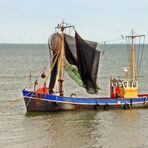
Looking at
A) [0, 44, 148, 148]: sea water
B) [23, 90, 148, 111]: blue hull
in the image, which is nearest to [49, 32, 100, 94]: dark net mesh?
[23, 90, 148, 111]: blue hull

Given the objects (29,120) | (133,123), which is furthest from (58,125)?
(133,123)

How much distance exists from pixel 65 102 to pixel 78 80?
4.27 metres

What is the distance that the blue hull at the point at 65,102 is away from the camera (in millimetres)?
41125

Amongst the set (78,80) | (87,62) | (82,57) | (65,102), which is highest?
(82,57)

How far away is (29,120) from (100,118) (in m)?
5.45

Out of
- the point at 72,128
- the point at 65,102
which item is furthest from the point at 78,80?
the point at 72,128

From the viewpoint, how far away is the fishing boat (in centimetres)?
Result: 4178

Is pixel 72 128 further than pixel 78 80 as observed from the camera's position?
No

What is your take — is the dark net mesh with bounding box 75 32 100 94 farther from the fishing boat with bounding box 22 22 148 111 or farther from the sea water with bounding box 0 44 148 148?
the sea water with bounding box 0 44 148 148

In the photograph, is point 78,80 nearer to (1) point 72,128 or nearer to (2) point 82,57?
(2) point 82,57

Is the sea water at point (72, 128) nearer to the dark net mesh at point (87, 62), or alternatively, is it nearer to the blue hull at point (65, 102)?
the blue hull at point (65, 102)

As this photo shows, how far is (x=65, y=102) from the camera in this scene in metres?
41.9

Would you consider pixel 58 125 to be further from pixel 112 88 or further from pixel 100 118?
pixel 112 88

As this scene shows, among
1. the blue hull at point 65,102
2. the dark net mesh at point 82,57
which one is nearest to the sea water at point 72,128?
the blue hull at point 65,102
